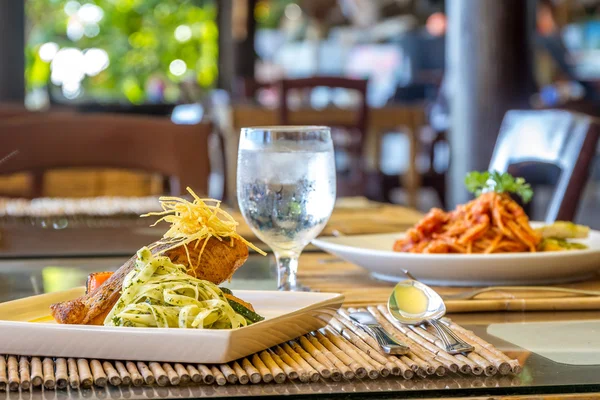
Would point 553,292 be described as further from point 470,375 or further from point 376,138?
point 376,138

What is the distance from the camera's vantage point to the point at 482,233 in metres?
1.08

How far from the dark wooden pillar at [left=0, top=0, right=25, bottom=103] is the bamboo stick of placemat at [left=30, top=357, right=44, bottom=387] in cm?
607

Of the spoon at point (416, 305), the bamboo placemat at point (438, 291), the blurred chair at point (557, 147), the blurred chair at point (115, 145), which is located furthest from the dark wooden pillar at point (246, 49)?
the spoon at point (416, 305)

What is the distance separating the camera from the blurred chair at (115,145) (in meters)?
2.30

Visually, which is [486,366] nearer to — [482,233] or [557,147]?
[482,233]

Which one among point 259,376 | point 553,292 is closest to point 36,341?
point 259,376

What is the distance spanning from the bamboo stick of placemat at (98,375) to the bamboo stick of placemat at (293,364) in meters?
0.12

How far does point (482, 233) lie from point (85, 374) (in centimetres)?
61

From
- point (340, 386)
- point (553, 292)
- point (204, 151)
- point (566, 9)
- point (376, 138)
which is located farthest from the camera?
point (566, 9)

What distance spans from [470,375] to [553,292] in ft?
1.23

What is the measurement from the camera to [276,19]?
18.9 meters

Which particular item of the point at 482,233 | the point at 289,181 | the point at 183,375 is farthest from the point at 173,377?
the point at 482,233

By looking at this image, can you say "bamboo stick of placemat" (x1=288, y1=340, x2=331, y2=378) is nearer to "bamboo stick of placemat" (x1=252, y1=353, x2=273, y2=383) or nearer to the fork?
"bamboo stick of placemat" (x1=252, y1=353, x2=273, y2=383)

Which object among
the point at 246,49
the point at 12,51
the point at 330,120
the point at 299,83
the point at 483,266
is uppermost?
the point at 246,49
